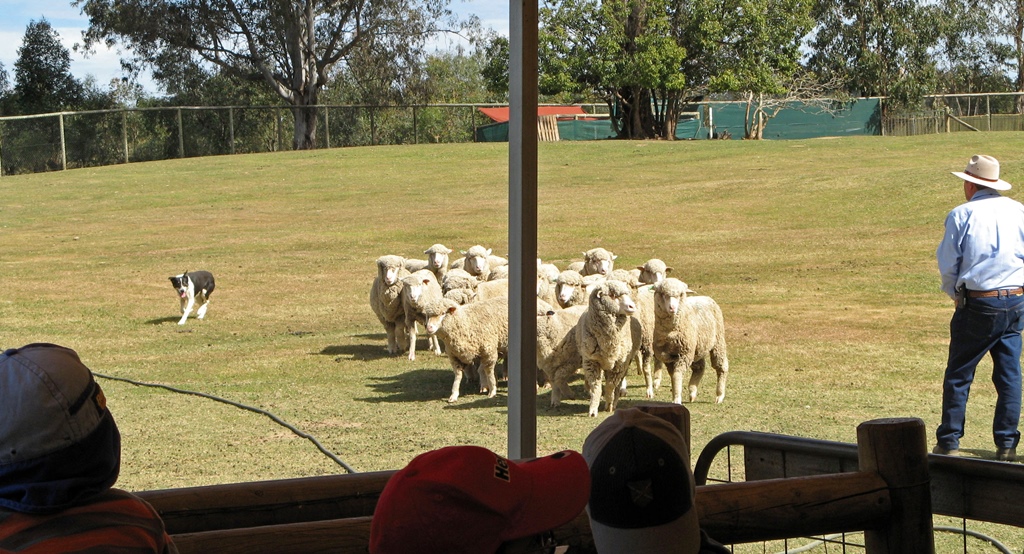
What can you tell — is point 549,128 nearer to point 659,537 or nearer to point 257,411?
point 257,411

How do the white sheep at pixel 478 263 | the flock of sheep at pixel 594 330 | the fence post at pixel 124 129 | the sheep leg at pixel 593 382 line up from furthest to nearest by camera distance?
the fence post at pixel 124 129 → the white sheep at pixel 478 263 → the sheep leg at pixel 593 382 → the flock of sheep at pixel 594 330

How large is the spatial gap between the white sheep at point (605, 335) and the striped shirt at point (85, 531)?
6.75 meters

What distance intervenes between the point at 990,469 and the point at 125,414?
8236 millimetres

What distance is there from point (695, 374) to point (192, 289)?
6.70m

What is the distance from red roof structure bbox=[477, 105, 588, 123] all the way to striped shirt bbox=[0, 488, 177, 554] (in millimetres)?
32206

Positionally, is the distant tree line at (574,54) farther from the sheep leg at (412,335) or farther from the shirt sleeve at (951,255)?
the shirt sleeve at (951,255)

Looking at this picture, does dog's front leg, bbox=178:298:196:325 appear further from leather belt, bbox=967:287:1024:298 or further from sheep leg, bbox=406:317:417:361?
leather belt, bbox=967:287:1024:298

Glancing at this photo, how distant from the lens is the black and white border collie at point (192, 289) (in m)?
12.9

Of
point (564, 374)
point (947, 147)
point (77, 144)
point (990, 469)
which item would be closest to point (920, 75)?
point (947, 147)

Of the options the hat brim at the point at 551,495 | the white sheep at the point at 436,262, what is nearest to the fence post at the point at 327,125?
the white sheep at the point at 436,262

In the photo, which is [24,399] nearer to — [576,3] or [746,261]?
[746,261]

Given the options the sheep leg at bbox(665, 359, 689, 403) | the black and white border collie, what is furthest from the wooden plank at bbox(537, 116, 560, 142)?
the sheep leg at bbox(665, 359, 689, 403)

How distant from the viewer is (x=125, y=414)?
9.23 m

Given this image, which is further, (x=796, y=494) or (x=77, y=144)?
(x=77, y=144)
